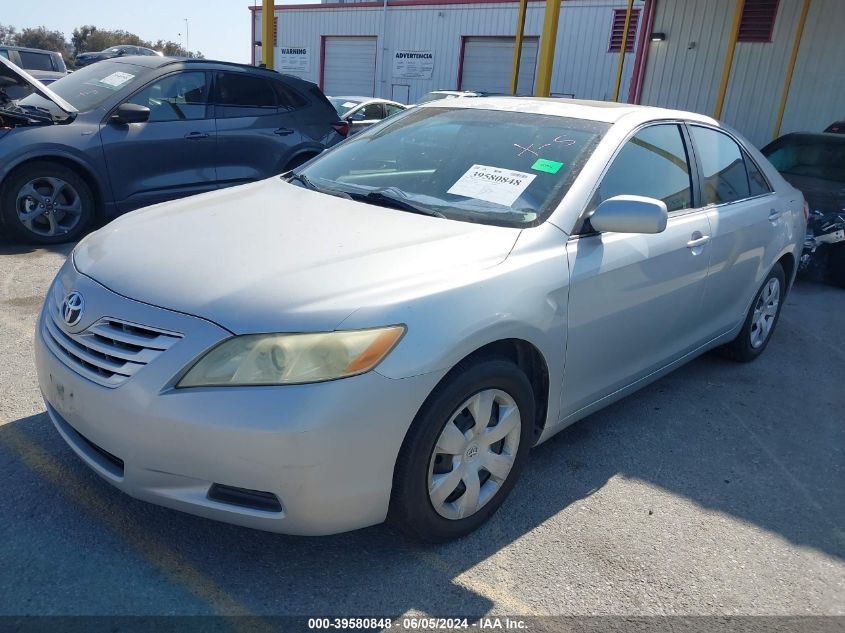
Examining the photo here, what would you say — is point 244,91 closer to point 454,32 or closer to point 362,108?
point 362,108

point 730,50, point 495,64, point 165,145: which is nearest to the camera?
point 165,145

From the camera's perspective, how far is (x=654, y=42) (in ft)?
40.4

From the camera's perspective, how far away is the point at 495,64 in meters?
22.2

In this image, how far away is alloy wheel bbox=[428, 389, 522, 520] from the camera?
245cm

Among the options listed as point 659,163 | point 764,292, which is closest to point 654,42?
point 764,292

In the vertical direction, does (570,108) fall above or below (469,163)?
above

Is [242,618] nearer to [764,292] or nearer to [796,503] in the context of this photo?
[796,503]

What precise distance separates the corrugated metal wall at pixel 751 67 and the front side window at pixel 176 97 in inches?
336

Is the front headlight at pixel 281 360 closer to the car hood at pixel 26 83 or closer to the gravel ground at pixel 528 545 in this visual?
the gravel ground at pixel 528 545

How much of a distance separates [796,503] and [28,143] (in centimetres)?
598

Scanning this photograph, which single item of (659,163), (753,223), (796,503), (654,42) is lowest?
(796,503)

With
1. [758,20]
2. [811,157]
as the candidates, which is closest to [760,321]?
[811,157]

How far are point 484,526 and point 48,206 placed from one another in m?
5.08

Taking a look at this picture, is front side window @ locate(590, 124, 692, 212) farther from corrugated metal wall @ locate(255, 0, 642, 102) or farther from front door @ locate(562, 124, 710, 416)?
corrugated metal wall @ locate(255, 0, 642, 102)
